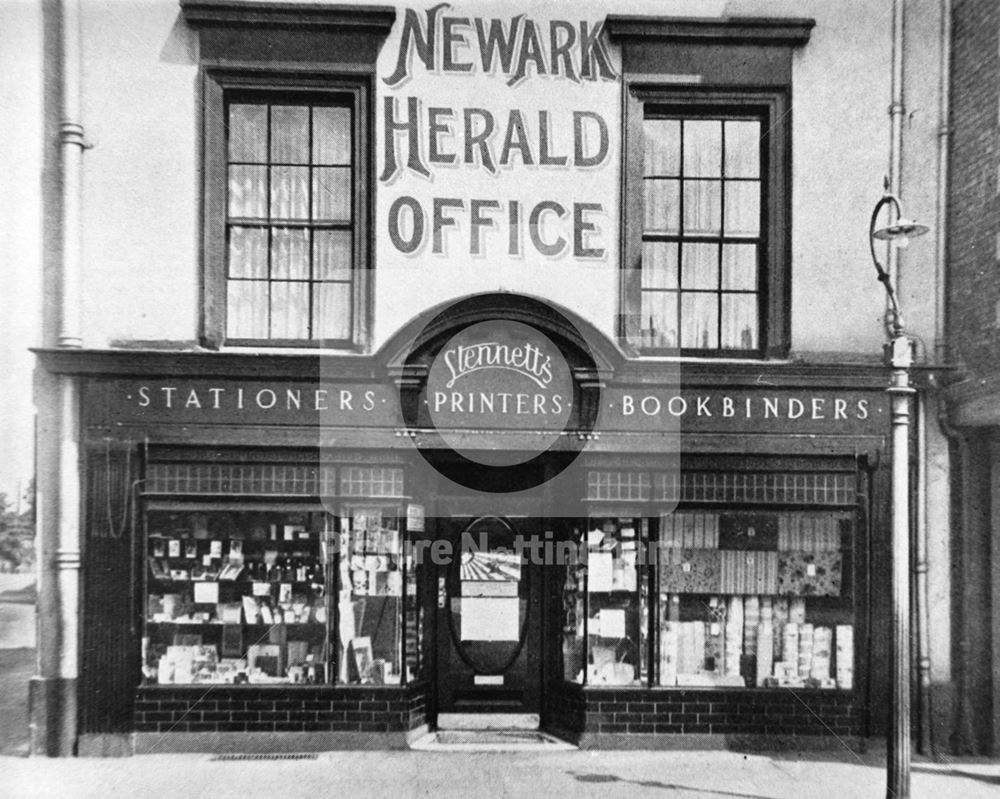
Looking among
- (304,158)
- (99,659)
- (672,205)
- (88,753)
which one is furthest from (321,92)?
(88,753)

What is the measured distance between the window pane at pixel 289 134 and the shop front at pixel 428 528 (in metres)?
2.14

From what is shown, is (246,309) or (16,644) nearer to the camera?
(16,644)

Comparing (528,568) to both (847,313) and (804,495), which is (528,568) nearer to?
(804,495)

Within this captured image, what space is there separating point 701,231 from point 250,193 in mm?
4628

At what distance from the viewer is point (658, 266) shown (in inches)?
342

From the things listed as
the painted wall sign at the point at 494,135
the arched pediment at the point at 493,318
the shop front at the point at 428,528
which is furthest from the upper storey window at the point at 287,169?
the shop front at the point at 428,528

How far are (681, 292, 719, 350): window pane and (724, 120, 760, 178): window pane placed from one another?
1.38 m

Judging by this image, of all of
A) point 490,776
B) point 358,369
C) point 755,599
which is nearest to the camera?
point 490,776

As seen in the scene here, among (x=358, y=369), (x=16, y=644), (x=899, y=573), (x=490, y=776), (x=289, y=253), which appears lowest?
(x=490, y=776)

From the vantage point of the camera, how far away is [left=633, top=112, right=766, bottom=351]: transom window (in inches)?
340

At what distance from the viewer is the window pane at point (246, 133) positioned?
8461 mm

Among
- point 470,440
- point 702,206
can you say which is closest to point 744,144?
point 702,206

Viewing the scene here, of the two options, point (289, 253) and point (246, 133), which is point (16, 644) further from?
point (246, 133)

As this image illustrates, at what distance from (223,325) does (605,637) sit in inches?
194
